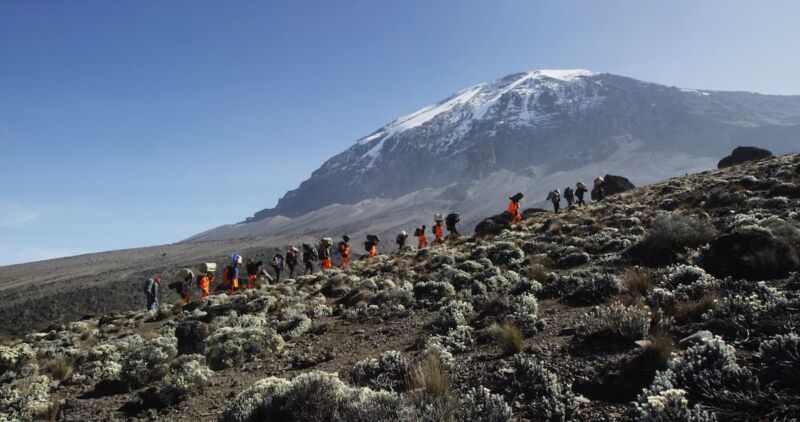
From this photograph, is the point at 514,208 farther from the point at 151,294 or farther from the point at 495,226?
the point at 151,294

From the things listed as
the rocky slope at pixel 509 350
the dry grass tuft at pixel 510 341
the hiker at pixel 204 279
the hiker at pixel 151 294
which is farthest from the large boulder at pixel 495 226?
the dry grass tuft at pixel 510 341

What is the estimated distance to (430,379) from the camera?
5.12 m

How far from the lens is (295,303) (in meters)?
14.8

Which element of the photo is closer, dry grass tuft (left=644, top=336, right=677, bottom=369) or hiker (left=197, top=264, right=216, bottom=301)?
dry grass tuft (left=644, top=336, right=677, bottom=369)

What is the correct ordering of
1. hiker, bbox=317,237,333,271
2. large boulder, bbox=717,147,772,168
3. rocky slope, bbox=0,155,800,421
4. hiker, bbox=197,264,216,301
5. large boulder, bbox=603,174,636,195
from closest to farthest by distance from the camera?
rocky slope, bbox=0,155,800,421 < hiker, bbox=197,264,216,301 < hiker, bbox=317,237,333,271 < large boulder, bbox=717,147,772,168 < large boulder, bbox=603,174,636,195

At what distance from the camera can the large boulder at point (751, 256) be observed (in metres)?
7.76

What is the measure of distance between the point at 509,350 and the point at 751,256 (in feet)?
17.4

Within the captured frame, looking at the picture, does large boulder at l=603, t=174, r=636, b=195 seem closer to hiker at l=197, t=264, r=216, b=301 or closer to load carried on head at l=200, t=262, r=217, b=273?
load carried on head at l=200, t=262, r=217, b=273

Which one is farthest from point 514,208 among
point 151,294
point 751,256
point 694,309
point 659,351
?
point 659,351

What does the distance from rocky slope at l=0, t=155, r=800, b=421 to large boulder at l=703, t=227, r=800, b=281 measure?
32 mm

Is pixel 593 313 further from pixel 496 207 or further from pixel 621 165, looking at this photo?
pixel 621 165

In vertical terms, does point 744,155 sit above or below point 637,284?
above

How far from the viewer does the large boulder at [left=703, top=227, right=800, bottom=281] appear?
7.76m

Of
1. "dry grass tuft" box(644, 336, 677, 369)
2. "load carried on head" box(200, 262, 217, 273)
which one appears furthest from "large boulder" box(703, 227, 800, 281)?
"load carried on head" box(200, 262, 217, 273)
